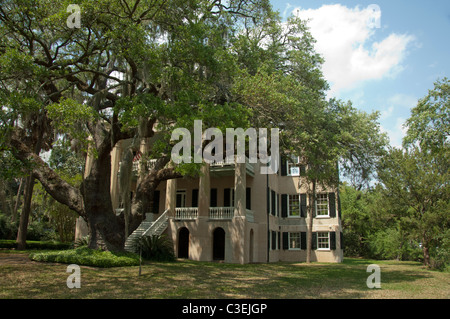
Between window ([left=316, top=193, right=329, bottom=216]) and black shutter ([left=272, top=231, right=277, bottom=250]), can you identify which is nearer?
black shutter ([left=272, top=231, right=277, bottom=250])

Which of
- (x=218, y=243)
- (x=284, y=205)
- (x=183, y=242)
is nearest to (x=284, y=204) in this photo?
(x=284, y=205)

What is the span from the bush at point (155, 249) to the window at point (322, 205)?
42.8 ft

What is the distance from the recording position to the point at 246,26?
1798 cm

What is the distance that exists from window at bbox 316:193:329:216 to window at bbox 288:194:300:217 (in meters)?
1.47

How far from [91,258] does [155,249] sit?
175 inches

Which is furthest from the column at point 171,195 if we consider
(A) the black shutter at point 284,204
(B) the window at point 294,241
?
(B) the window at point 294,241

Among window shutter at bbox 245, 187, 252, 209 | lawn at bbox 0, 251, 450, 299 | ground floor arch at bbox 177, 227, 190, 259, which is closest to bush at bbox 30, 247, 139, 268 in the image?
lawn at bbox 0, 251, 450, 299

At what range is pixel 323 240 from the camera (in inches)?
1016

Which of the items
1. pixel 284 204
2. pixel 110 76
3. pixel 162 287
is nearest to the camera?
pixel 162 287

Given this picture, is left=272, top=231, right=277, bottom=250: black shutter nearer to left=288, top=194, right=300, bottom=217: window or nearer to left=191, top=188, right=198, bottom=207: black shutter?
left=288, top=194, right=300, bottom=217: window

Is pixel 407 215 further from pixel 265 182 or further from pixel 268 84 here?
pixel 268 84

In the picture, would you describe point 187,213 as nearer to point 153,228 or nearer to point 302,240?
point 153,228

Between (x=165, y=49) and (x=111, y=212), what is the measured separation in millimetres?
7076

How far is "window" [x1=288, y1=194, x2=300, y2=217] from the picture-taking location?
26547 millimetres
